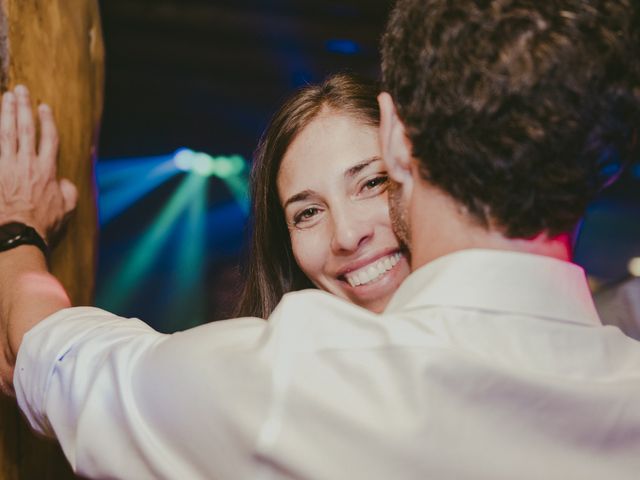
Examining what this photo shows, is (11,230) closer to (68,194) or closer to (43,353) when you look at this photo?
(68,194)

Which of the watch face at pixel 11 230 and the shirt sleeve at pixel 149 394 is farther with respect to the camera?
the watch face at pixel 11 230

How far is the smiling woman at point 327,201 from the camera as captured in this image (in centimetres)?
166

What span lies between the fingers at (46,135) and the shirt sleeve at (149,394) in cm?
49

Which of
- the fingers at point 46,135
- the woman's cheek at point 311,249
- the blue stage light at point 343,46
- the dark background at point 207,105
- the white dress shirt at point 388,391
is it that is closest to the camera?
the white dress shirt at point 388,391

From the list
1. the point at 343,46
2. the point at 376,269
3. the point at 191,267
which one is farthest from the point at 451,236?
the point at 191,267

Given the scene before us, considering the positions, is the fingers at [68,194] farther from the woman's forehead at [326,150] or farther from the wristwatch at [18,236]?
the woman's forehead at [326,150]

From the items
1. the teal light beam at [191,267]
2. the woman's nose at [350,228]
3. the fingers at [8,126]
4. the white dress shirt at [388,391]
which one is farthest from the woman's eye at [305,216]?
the teal light beam at [191,267]

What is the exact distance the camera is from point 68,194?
147 centimetres

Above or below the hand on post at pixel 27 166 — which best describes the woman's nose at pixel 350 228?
below

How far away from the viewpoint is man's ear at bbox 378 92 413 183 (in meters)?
1.04

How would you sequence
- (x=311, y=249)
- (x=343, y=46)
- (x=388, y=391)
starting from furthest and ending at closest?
(x=343, y=46) → (x=311, y=249) → (x=388, y=391)

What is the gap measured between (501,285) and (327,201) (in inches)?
32.1

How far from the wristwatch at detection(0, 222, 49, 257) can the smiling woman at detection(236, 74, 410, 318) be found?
0.65 metres

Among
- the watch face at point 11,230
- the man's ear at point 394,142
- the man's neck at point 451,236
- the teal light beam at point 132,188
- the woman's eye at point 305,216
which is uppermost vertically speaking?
the man's ear at point 394,142
